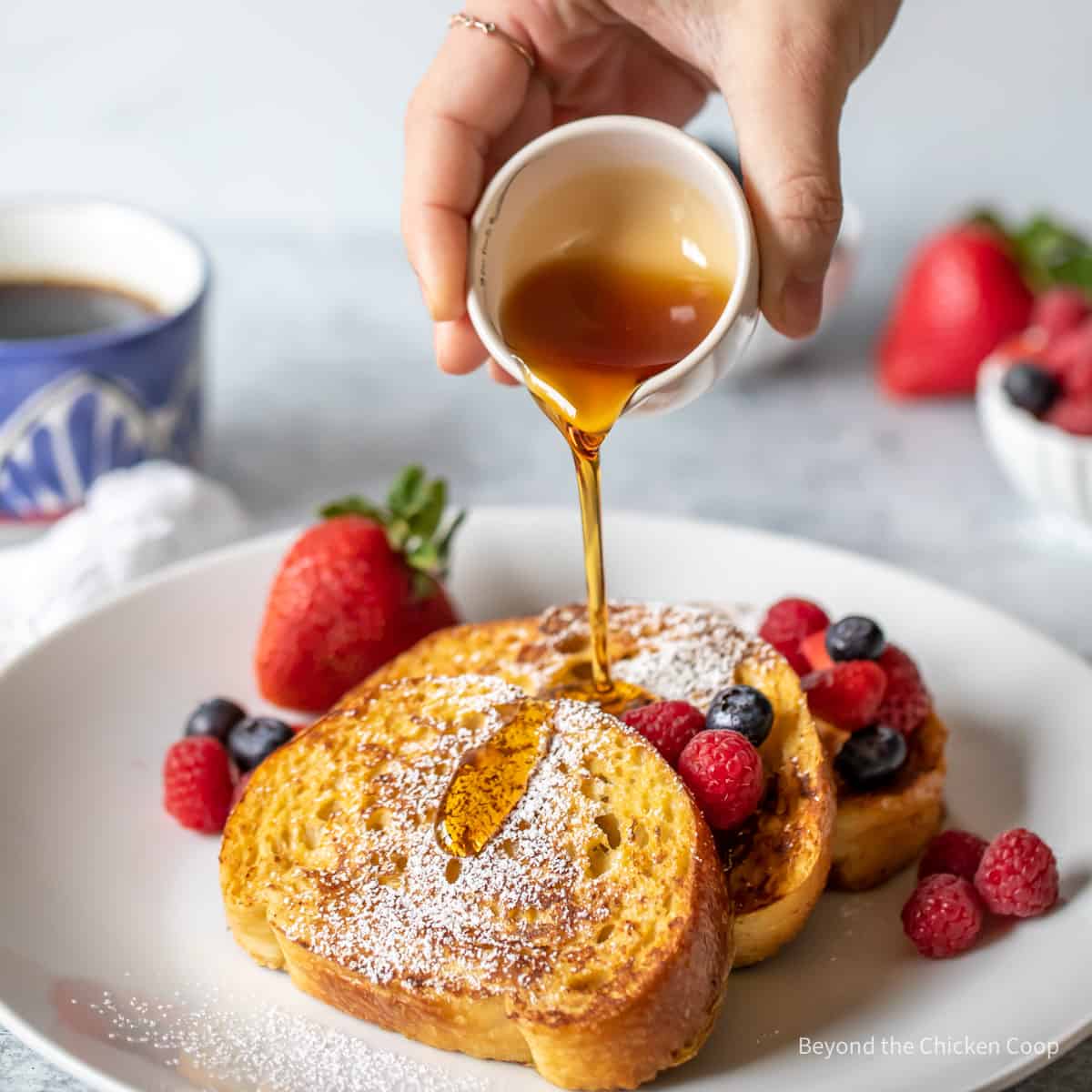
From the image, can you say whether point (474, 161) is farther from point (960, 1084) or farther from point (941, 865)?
point (960, 1084)

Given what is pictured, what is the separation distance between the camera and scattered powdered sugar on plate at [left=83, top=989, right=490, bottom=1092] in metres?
1.64

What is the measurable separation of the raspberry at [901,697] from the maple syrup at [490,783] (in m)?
0.47

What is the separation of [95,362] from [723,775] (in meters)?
1.45

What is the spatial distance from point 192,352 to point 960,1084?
74.0 inches

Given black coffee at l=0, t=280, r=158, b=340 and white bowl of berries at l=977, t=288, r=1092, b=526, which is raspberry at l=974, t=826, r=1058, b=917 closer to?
white bowl of berries at l=977, t=288, r=1092, b=526

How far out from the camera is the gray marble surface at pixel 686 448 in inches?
116

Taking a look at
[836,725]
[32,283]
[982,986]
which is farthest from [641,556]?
[32,283]

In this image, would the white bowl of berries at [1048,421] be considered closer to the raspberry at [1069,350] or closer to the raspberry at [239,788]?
the raspberry at [1069,350]

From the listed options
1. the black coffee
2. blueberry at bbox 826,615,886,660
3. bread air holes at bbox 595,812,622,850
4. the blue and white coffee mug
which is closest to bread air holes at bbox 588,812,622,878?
bread air holes at bbox 595,812,622,850

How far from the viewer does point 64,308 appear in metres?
2.97

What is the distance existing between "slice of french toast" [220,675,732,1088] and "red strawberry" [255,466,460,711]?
1.15 feet

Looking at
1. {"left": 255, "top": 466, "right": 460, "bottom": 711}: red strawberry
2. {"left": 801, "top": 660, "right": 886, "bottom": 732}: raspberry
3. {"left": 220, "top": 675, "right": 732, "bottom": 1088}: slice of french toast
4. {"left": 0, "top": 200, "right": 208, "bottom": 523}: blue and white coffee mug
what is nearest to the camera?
{"left": 220, "top": 675, "right": 732, "bottom": 1088}: slice of french toast

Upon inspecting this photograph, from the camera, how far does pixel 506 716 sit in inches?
73.4

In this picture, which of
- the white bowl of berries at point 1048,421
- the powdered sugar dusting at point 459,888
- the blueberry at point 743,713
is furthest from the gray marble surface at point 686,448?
the powdered sugar dusting at point 459,888
